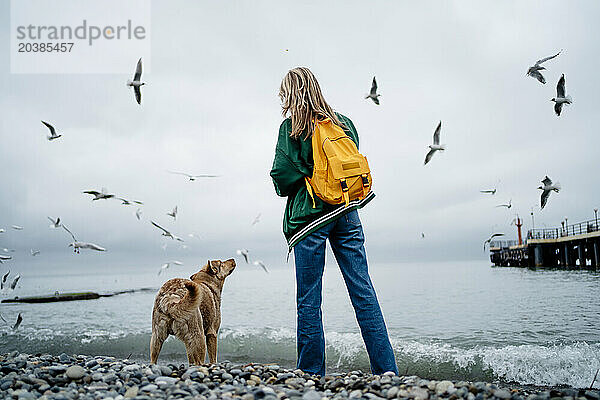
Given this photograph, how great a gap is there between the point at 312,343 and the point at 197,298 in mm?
1471

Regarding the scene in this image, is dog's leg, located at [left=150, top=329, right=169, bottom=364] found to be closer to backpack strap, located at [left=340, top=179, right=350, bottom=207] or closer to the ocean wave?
backpack strap, located at [left=340, top=179, right=350, bottom=207]

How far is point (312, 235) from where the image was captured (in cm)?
322

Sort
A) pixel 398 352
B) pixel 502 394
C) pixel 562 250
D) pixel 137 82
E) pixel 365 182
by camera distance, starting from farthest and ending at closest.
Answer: pixel 562 250, pixel 398 352, pixel 137 82, pixel 365 182, pixel 502 394

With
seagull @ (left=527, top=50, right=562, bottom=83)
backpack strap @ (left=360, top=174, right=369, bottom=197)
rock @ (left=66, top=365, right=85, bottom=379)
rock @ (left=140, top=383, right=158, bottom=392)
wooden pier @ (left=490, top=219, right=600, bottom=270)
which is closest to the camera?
rock @ (left=140, top=383, right=158, bottom=392)

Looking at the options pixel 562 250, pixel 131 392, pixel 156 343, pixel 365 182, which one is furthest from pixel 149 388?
pixel 562 250

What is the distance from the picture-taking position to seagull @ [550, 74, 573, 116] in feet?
20.8

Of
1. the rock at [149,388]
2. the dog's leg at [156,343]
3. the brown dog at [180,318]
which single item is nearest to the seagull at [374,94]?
the brown dog at [180,318]

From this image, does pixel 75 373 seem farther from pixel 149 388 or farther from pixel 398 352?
pixel 398 352

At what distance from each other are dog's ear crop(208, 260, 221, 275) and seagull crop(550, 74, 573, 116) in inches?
207

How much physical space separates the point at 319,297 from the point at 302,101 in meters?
1.49

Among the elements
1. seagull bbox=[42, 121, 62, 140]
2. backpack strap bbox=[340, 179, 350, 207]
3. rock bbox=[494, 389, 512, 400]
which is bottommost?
rock bbox=[494, 389, 512, 400]

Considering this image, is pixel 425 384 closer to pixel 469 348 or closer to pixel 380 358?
pixel 380 358

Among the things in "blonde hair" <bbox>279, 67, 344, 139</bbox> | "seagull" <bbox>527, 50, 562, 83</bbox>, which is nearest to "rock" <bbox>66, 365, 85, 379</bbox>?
"blonde hair" <bbox>279, 67, 344, 139</bbox>

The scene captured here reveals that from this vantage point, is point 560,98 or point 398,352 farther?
point 398,352
